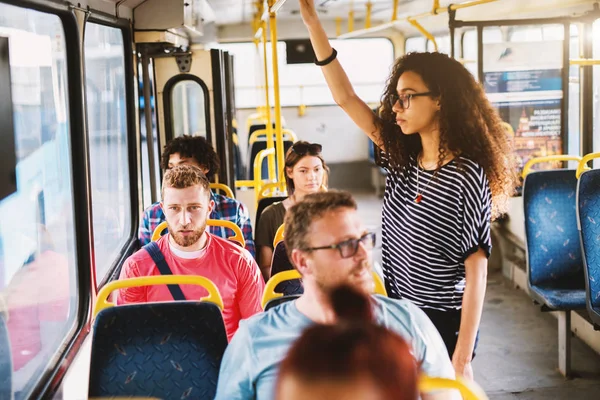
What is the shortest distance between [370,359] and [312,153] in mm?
3117

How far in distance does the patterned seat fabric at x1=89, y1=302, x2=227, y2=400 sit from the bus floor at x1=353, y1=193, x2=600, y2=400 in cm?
234

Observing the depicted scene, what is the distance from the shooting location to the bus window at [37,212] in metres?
2.43

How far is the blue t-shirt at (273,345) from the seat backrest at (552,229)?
2840 mm

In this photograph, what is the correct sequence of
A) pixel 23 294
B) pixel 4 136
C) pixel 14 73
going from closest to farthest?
pixel 4 136 → pixel 14 73 → pixel 23 294

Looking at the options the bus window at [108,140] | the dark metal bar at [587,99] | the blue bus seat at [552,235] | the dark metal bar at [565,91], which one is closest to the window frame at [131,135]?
the bus window at [108,140]

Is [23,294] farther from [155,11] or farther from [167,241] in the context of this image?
[155,11]

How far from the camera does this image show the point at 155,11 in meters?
4.52

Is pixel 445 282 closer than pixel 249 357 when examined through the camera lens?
No

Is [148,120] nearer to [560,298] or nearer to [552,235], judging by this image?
[552,235]

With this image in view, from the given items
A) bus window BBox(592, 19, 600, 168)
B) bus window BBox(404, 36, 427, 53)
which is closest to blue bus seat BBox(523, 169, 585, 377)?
bus window BBox(592, 19, 600, 168)

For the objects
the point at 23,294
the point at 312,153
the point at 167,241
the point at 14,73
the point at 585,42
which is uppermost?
the point at 585,42

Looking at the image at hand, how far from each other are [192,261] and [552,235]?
2.49 metres

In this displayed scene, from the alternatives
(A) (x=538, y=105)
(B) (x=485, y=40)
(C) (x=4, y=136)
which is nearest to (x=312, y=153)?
→ (C) (x=4, y=136)

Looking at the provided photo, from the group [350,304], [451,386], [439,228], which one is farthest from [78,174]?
[350,304]
